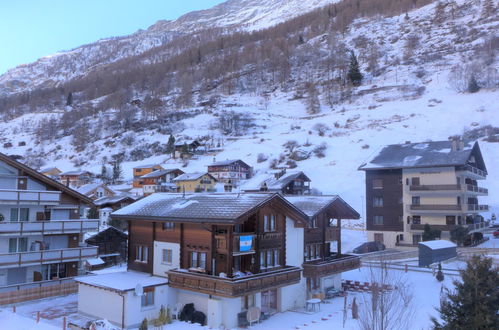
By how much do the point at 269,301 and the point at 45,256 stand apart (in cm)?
1609

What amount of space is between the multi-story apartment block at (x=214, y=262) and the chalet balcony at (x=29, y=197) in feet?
18.1

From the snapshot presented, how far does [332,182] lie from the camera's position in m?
70.9

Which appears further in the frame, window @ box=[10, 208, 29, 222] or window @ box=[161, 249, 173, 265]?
window @ box=[10, 208, 29, 222]

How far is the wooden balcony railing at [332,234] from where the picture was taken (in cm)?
3177

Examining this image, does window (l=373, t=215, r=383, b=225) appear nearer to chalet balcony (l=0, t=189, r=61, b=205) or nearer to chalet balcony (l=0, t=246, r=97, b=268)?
chalet balcony (l=0, t=246, r=97, b=268)

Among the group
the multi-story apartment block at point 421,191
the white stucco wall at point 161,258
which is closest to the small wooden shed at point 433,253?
the multi-story apartment block at point 421,191

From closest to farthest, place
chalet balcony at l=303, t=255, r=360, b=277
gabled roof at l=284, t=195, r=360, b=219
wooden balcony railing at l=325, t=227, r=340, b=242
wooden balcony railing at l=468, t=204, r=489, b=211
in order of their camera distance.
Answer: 1. chalet balcony at l=303, t=255, r=360, b=277
2. gabled roof at l=284, t=195, r=360, b=219
3. wooden balcony railing at l=325, t=227, r=340, b=242
4. wooden balcony railing at l=468, t=204, r=489, b=211

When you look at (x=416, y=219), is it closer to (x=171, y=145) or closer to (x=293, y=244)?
(x=293, y=244)

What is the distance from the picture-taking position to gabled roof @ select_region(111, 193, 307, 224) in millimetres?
22859

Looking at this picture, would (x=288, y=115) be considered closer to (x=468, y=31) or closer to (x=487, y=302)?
(x=468, y=31)

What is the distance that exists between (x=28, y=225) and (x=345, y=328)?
2191 centimetres

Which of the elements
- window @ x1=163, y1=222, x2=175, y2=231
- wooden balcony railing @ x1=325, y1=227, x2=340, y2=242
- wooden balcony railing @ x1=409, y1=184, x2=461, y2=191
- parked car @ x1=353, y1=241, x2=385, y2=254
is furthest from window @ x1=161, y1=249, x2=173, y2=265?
wooden balcony railing @ x1=409, y1=184, x2=461, y2=191

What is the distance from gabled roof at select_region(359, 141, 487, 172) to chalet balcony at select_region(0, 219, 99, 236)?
106 feet

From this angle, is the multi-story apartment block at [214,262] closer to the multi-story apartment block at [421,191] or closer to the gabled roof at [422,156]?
the multi-story apartment block at [421,191]
